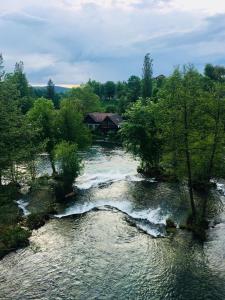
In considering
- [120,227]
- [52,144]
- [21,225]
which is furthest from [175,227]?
[52,144]

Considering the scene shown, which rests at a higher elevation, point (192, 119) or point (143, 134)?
point (192, 119)

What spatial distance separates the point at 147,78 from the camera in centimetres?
13788

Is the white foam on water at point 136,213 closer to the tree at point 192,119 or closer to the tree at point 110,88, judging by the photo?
the tree at point 192,119

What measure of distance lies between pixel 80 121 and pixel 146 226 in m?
25.7

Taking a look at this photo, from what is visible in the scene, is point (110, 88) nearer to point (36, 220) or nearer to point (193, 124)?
point (36, 220)

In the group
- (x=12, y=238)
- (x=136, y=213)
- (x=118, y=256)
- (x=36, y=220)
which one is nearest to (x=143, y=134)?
(x=136, y=213)

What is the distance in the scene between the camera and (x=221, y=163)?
35.5 metres

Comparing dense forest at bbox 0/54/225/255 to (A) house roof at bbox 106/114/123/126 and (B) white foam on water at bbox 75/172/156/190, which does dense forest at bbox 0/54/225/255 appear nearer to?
(B) white foam on water at bbox 75/172/156/190

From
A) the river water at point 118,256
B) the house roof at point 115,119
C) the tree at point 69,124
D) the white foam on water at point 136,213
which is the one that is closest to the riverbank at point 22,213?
the river water at point 118,256

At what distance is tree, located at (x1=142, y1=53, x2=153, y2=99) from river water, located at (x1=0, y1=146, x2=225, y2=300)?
93.8 m

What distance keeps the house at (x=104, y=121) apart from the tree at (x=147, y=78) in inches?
900

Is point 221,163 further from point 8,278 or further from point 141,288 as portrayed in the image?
point 8,278

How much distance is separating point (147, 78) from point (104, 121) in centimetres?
3501

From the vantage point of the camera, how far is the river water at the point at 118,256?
24672mm
